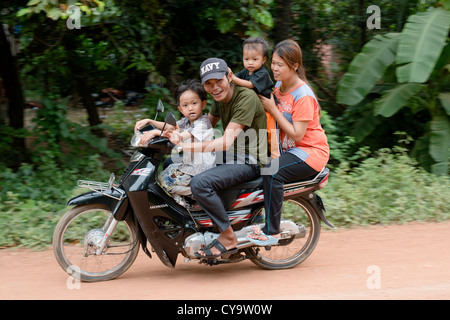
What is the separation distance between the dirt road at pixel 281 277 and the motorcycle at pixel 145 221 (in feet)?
0.67

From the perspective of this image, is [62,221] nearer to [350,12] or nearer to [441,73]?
[441,73]

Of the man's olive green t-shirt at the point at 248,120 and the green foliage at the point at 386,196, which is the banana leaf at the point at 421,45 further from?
the man's olive green t-shirt at the point at 248,120

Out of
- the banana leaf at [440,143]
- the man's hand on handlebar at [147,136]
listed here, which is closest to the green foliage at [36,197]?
the man's hand on handlebar at [147,136]

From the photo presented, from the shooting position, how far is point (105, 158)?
819cm

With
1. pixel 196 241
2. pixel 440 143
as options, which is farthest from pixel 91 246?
pixel 440 143

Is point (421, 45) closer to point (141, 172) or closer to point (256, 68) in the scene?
point (256, 68)

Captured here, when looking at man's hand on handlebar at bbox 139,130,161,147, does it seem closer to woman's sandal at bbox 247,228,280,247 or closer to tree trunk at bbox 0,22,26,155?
woman's sandal at bbox 247,228,280,247

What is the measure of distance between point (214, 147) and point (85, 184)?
111cm

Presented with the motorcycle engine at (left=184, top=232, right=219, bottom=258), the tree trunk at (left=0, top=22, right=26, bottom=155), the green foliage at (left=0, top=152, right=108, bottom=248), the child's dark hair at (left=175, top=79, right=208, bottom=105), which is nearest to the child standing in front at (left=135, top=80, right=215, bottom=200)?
the child's dark hair at (left=175, top=79, right=208, bottom=105)

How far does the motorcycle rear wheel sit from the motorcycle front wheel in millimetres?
1170

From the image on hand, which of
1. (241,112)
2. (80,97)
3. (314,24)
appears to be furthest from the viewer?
(314,24)

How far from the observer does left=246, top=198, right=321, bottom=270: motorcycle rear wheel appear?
4.77m

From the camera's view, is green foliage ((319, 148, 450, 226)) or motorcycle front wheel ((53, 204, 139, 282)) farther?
green foliage ((319, 148, 450, 226))

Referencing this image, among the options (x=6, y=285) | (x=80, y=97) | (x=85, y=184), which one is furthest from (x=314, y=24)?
(x=6, y=285)
